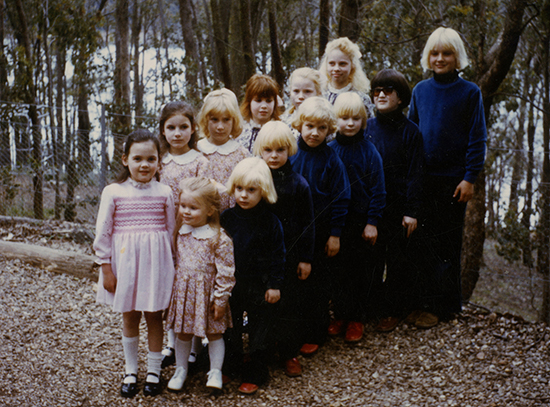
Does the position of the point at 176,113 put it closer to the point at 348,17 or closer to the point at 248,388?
the point at 248,388

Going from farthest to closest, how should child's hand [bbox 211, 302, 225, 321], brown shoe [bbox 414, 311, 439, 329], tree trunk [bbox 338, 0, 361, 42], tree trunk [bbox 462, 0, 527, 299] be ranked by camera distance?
tree trunk [bbox 338, 0, 361, 42] < tree trunk [bbox 462, 0, 527, 299] < brown shoe [bbox 414, 311, 439, 329] < child's hand [bbox 211, 302, 225, 321]

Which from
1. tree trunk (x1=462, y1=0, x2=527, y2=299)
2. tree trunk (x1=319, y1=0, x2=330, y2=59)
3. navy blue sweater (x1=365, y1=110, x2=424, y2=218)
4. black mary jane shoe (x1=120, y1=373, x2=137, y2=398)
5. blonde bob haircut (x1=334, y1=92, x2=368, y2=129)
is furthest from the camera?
tree trunk (x1=319, y1=0, x2=330, y2=59)

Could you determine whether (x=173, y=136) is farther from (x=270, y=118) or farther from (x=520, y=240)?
(x=520, y=240)

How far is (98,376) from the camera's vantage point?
11.3 feet

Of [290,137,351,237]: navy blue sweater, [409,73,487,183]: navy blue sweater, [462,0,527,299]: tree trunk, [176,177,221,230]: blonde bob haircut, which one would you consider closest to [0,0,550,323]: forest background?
[462,0,527,299]: tree trunk

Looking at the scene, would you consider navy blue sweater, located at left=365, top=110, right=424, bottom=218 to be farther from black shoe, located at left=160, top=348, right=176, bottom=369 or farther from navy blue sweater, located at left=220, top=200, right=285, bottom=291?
black shoe, located at left=160, top=348, right=176, bottom=369

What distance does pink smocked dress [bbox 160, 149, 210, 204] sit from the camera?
3396 mm

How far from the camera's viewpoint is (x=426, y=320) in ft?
12.8

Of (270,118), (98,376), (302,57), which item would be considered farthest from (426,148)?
(302,57)

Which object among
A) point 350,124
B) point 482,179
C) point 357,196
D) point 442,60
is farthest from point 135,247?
point 482,179

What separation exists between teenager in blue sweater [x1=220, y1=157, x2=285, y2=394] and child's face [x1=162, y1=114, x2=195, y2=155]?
0.49m

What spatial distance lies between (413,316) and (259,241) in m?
1.56

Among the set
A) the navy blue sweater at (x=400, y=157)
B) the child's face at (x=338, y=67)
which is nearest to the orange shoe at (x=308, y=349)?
the navy blue sweater at (x=400, y=157)

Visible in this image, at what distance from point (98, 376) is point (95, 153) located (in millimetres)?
5013
